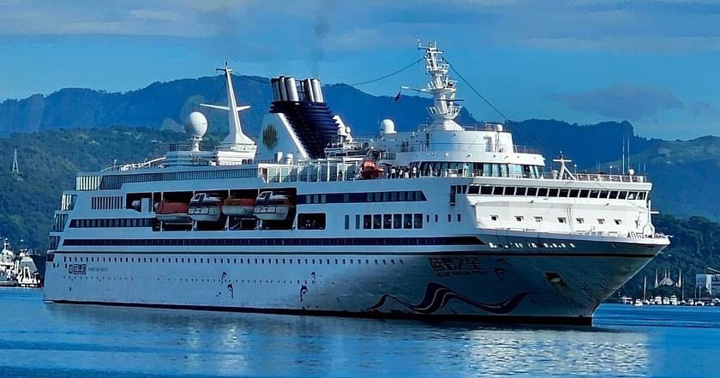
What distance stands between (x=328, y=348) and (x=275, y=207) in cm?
1645

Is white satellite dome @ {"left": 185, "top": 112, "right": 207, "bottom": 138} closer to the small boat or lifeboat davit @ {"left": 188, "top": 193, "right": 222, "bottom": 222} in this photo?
lifeboat davit @ {"left": 188, "top": 193, "right": 222, "bottom": 222}

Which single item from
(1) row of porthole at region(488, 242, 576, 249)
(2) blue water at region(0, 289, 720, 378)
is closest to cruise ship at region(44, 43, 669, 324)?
(1) row of porthole at region(488, 242, 576, 249)

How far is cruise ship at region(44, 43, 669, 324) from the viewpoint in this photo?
209ft

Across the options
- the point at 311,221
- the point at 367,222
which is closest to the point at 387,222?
the point at 367,222

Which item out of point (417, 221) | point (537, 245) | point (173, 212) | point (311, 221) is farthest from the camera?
point (173, 212)

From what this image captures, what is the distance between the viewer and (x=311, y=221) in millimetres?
70312

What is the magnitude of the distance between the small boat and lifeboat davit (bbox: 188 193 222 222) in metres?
1.07

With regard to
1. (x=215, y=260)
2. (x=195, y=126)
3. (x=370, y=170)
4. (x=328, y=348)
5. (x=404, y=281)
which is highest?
(x=195, y=126)

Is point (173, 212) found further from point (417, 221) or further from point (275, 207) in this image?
point (417, 221)

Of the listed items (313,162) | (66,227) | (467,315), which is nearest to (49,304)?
(66,227)

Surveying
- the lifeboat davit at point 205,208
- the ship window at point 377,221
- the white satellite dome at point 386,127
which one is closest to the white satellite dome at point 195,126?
the lifeboat davit at point 205,208

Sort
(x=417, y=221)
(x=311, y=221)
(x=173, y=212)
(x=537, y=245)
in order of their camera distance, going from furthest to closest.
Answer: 1. (x=173, y=212)
2. (x=311, y=221)
3. (x=417, y=221)
4. (x=537, y=245)

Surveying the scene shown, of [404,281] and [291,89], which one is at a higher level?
[291,89]

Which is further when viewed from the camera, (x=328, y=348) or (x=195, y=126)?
(x=195, y=126)
